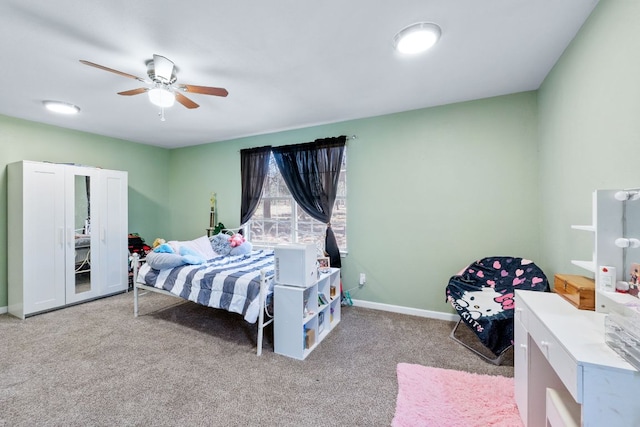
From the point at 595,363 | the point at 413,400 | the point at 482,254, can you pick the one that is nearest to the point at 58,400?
the point at 413,400

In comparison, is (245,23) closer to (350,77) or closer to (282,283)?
(350,77)

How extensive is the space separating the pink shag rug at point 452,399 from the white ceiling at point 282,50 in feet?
8.20

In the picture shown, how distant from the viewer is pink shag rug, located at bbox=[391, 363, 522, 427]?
5.29 ft

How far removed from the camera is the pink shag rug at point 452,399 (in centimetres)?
161

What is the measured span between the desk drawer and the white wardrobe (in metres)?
4.94

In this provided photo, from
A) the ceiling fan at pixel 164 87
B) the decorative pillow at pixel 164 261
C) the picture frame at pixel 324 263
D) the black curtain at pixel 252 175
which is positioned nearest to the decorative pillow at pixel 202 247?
the decorative pillow at pixel 164 261

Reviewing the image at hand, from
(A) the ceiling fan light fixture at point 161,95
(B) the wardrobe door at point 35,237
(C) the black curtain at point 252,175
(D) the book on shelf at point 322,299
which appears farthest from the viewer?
(C) the black curtain at point 252,175

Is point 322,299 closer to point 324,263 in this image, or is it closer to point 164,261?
point 324,263

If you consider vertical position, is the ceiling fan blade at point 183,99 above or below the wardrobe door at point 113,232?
above

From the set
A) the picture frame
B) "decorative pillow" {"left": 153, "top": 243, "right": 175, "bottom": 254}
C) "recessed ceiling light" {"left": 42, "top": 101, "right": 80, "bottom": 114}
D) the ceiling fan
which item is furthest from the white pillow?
"recessed ceiling light" {"left": 42, "top": 101, "right": 80, "bottom": 114}

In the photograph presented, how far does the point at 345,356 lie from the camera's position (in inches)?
91.8

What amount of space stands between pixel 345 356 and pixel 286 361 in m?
0.52

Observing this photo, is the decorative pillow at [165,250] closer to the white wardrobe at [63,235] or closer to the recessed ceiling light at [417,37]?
the white wardrobe at [63,235]

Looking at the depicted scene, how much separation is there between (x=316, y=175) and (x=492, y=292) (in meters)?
2.43
